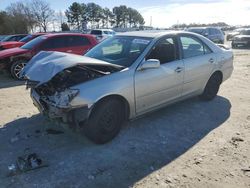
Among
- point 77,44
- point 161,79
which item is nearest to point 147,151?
point 161,79

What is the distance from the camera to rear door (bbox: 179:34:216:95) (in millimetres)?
5461

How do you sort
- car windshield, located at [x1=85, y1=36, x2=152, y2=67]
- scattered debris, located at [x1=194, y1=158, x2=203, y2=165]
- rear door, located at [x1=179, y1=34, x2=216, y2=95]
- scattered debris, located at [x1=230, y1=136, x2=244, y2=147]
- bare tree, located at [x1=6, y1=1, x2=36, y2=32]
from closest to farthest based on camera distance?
scattered debris, located at [x1=194, y1=158, x2=203, y2=165]
scattered debris, located at [x1=230, y1=136, x2=244, y2=147]
car windshield, located at [x1=85, y1=36, x2=152, y2=67]
rear door, located at [x1=179, y1=34, x2=216, y2=95]
bare tree, located at [x1=6, y1=1, x2=36, y2=32]

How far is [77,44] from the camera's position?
10906 mm

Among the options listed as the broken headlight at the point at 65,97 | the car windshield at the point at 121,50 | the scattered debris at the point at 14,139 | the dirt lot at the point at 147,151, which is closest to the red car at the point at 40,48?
the dirt lot at the point at 147,151

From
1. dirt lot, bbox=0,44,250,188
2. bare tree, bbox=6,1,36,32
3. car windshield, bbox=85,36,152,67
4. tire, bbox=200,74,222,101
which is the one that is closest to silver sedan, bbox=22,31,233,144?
car windshield, bbox=85,36,152,67

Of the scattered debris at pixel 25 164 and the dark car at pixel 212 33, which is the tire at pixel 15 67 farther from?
the dark car at pixel 212 33

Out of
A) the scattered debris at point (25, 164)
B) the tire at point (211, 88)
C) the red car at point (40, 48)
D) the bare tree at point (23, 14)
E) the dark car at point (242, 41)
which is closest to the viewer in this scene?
the scattered debris at point (25, 164)

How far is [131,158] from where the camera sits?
3.96 m

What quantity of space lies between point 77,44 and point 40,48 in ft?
4.91

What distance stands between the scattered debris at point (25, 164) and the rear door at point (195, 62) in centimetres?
305

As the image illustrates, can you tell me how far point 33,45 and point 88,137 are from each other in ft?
22.9

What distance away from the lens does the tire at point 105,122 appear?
13.3 feet

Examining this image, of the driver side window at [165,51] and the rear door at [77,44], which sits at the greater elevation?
the driver side window at [165,51]

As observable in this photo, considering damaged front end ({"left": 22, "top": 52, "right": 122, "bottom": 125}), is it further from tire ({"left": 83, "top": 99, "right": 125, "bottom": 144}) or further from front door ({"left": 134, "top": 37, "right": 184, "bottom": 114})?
front door ({"left": 134, "top": 37, "right": 184, "bottom": 114})
